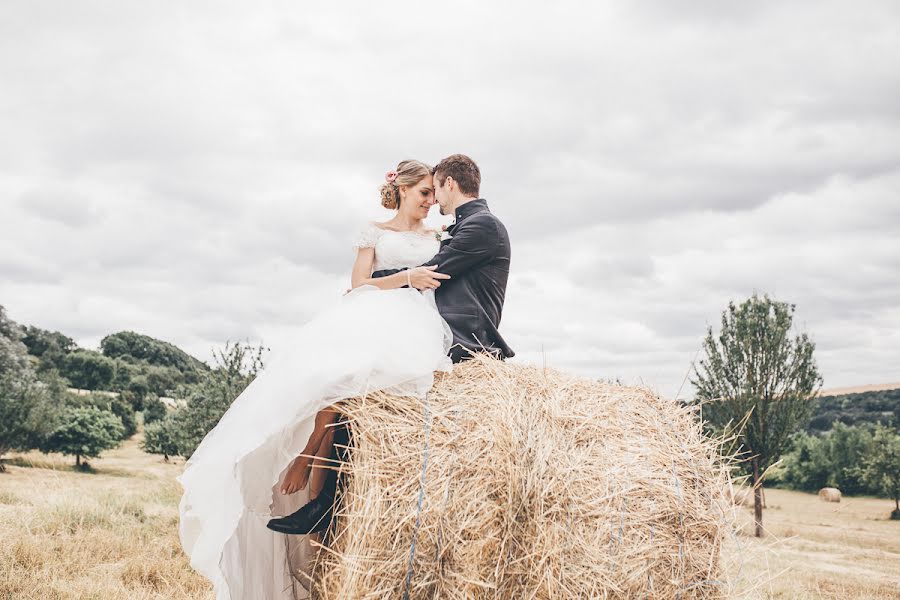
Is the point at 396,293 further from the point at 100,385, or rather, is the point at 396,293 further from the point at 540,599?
the point at 100,385

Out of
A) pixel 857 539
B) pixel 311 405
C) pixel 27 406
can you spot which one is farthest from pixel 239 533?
pixel 27 406

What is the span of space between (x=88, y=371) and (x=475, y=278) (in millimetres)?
67308

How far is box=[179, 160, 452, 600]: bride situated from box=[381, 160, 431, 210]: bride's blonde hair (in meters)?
1.34

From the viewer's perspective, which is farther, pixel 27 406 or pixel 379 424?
pixel 27 406

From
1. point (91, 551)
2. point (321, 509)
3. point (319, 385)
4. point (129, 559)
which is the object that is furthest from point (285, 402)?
point (91, 551)

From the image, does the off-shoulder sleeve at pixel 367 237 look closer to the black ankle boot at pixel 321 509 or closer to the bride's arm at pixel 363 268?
the bride's arm at pixel 363 268

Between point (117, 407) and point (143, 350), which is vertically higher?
point (143, 350)

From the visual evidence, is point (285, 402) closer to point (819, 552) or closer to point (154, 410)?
point (819, 552)

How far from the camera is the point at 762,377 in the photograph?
68.4ft

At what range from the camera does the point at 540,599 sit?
3426 millimetres

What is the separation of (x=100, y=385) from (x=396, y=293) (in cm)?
6683

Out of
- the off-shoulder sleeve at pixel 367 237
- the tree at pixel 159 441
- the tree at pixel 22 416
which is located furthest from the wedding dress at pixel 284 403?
the tree at pixel 159 441

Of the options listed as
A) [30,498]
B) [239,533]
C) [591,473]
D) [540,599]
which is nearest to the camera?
[540,599]

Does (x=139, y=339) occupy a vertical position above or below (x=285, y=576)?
above
